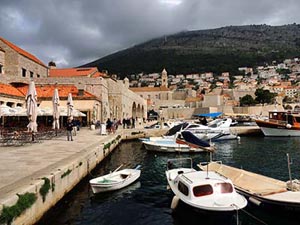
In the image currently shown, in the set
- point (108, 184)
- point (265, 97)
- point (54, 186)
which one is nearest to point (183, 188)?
point (108, 184)

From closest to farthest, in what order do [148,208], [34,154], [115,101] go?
[148,208], [34,154], [115,101]

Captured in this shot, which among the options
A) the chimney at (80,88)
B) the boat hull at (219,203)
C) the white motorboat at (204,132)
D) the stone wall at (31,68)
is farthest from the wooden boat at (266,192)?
the stone wall at (31,68)

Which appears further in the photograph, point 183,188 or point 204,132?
point 204,132

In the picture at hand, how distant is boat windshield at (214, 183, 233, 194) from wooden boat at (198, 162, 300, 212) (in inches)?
42.8

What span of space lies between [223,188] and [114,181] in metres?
4.91

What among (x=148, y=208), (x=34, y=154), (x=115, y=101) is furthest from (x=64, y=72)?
(x=148, y=208)

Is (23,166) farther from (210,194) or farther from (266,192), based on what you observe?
(266,192)

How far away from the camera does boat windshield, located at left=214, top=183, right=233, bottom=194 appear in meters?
8.77

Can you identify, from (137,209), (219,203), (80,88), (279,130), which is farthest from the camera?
(279,130)

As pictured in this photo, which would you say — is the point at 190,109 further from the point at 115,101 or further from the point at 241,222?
the point at 241,222

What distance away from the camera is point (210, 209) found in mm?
8125

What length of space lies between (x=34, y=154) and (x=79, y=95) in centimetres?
2118

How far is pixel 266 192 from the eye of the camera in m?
9.44

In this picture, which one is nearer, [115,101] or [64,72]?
[115,101]
